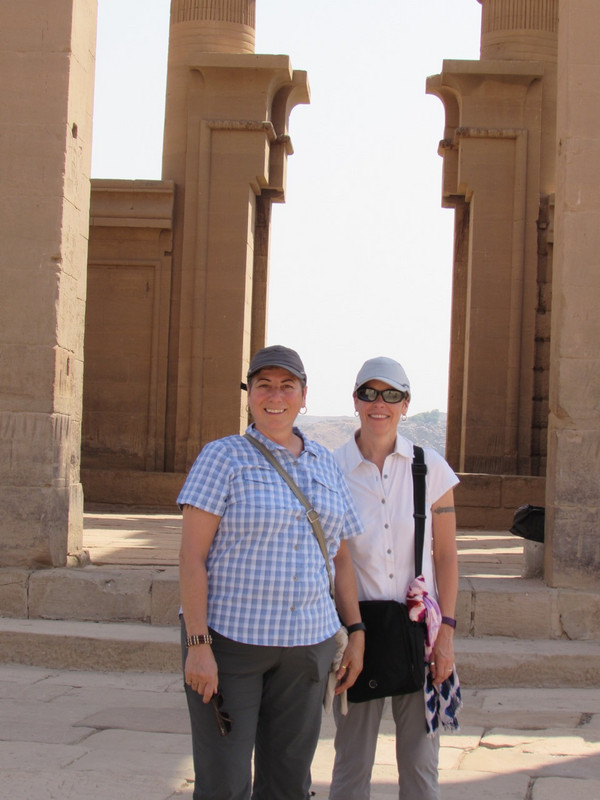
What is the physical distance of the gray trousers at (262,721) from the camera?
3129 mm

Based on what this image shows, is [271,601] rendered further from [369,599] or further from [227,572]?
[369,599]

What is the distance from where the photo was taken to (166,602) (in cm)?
691

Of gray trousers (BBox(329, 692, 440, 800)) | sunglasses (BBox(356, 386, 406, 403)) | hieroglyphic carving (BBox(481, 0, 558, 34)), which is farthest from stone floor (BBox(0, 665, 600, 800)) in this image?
hieroglyphic carving (BBox(481, 0, 558, 34))

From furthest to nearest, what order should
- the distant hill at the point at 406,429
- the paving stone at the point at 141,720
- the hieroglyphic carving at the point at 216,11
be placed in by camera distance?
the distant hill at the point at 406,429
the hieroglyphic carving at the point at 216,11
the paving stone at the point at 141,720

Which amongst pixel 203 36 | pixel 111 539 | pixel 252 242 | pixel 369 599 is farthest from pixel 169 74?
pixel 369 599

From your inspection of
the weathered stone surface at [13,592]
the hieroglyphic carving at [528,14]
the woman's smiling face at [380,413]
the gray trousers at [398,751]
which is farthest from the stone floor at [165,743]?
the hieroglyphic carving at [528,14]

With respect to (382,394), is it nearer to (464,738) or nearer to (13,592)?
(464,738)

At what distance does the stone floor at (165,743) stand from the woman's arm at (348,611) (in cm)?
120

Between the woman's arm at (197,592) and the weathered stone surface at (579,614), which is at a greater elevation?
the woman's arm at (197,592)

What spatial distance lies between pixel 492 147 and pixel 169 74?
4745mm

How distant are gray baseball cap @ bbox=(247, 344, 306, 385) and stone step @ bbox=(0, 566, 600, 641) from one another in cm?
371

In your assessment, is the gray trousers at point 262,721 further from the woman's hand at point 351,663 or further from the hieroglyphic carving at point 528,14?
the hieroglyphic carving at point 528,14

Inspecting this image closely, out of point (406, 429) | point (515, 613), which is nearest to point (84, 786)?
point (515, 613)

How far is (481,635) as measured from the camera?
22.0 ft
